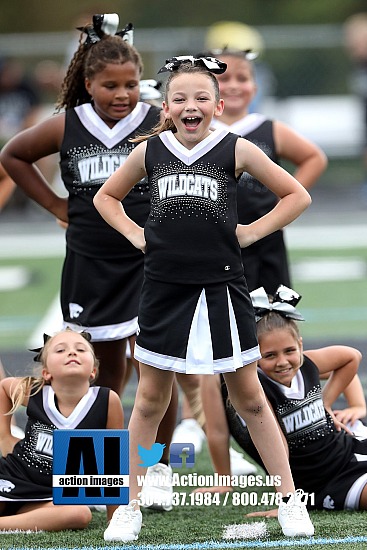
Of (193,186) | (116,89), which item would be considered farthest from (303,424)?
(116,89)

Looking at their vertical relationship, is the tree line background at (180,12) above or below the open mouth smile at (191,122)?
above

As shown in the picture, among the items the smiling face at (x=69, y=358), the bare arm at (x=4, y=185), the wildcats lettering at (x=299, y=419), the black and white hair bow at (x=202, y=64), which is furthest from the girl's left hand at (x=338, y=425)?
the bare arm at (x=4, y=185)

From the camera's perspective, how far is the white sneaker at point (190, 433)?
611 centimetres

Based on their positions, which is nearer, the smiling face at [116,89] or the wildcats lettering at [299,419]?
the wildcats lettering at [299,419]

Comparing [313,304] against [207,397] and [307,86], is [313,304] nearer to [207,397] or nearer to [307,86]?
[207,397]

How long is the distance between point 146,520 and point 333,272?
7200 mm

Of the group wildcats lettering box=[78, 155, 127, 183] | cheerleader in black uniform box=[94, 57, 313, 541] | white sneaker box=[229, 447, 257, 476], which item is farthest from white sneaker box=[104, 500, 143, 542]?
wildcats lettering box=[78, 155, 127, 183]

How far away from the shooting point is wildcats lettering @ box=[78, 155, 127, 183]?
5.18 metres

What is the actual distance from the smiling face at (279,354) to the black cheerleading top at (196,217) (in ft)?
1.99

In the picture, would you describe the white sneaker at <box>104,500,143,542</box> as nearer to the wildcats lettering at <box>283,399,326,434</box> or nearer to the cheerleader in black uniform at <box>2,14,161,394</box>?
the wildcats lettering at <box>283,399,326,434</box>

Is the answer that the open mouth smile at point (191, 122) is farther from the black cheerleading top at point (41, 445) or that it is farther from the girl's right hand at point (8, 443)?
the girl's right hand at point (8, 443)

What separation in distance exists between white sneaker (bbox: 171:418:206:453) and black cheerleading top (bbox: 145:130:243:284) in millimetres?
2016

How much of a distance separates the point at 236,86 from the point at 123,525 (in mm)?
2320

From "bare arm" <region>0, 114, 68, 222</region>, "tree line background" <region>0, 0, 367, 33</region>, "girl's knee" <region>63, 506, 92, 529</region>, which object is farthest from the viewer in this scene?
"tree line background" <region>0, 0, 367, 33</region>
